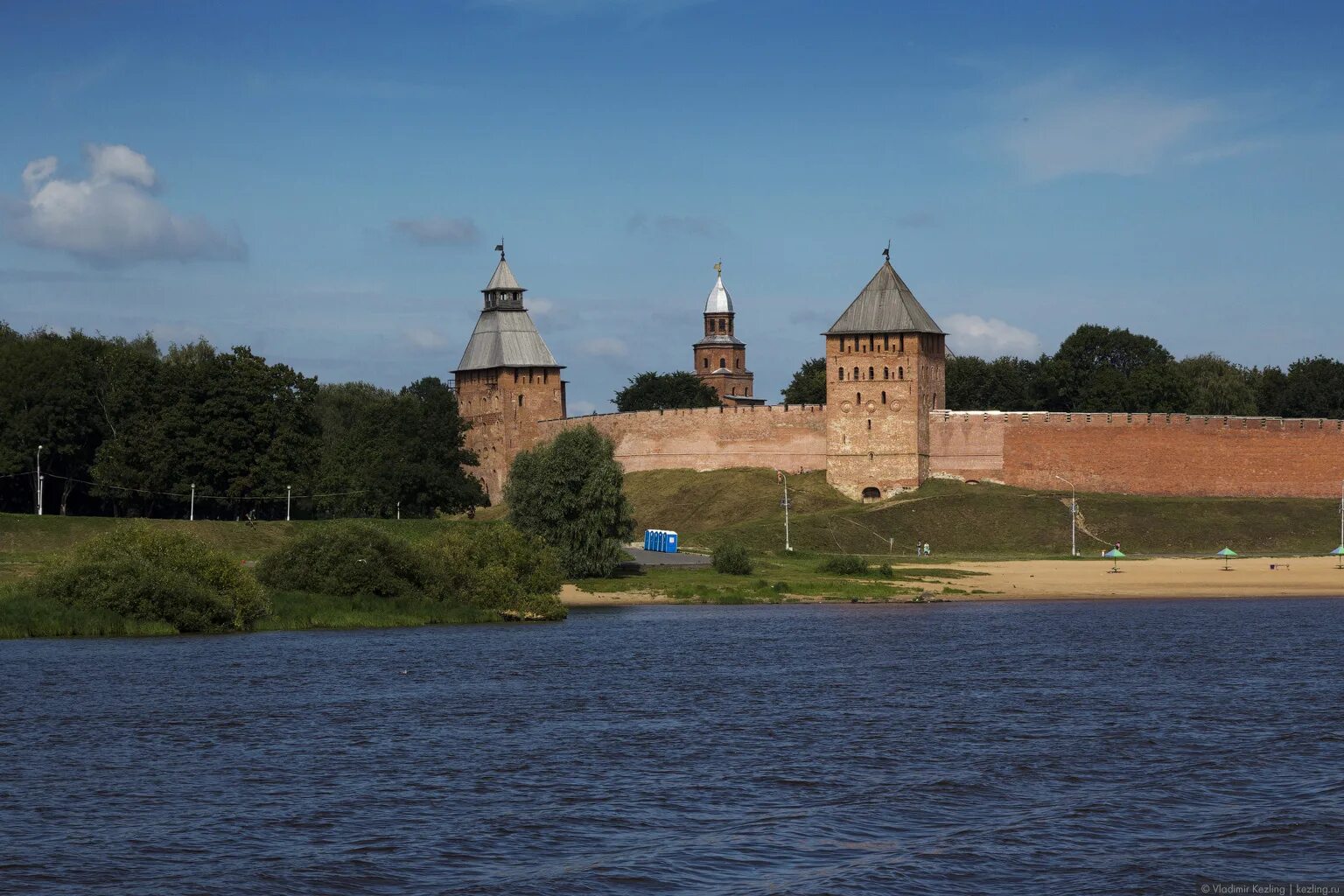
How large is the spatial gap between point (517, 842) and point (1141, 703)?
13.0m

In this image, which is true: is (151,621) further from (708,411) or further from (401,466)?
(708,411)

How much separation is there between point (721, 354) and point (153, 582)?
8682 centimetres

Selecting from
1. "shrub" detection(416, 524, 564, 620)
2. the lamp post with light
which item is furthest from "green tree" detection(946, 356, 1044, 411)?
"shrub" detection(416, 524, 564, 620)

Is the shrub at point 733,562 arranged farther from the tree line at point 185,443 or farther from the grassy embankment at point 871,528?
the tree line at point 185,443

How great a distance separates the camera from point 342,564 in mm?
38062

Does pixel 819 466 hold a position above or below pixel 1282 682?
above

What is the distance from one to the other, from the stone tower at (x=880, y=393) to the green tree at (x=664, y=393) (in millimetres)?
28963

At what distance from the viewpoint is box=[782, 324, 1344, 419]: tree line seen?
8381cm

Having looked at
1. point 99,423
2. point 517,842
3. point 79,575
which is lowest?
point 517,842

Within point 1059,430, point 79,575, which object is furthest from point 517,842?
point 1059,430

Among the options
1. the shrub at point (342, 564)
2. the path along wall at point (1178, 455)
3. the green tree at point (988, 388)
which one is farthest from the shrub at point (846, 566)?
the green tree at point (988, 388)

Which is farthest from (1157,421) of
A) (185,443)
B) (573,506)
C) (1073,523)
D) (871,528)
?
(185,443)

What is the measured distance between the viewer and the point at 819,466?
73.1 m

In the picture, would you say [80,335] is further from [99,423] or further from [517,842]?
[517,842]
